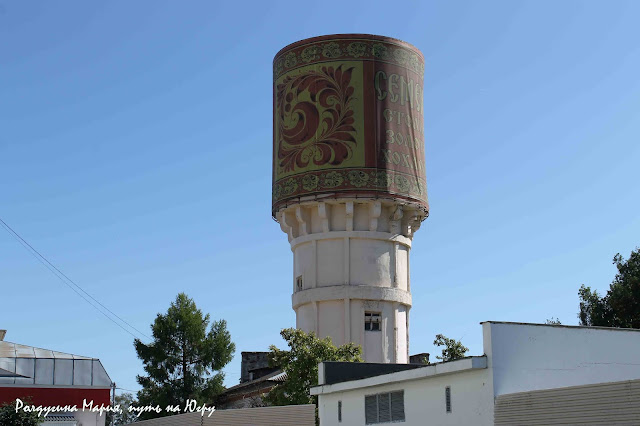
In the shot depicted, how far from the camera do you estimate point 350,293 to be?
42.7m

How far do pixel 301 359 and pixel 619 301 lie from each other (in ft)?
54.5

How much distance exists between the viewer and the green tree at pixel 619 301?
4594 centimetres

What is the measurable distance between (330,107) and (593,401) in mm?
26496

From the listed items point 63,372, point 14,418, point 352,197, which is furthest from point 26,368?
point 352,197

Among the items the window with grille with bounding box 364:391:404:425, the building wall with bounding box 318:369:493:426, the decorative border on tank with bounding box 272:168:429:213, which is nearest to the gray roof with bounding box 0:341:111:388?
the decorative border on tank with bounding box 272:168:429:213

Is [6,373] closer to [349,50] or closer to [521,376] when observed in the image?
[349,50]

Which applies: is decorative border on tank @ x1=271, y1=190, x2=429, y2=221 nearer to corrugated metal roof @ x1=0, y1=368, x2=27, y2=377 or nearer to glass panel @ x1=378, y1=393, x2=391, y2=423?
corrugated metal roof @ x1=0, y1=368, x2=27, y2=377

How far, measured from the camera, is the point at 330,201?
43.3 meters

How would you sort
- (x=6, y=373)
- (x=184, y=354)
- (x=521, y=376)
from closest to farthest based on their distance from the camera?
(x=521, y=376) → (x=6, y=373) → (x=184, y=354)

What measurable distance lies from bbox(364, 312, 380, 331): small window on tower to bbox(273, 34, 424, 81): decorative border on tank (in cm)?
1101

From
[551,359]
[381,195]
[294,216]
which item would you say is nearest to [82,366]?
[294,216]

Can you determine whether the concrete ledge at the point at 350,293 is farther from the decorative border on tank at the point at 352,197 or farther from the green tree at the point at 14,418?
the green tree at the point at 14,418

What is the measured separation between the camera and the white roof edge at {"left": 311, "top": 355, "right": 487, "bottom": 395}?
904 inches

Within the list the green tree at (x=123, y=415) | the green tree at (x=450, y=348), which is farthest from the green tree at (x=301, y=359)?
the green tree at (x=123, y=415)
